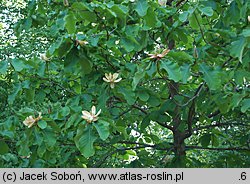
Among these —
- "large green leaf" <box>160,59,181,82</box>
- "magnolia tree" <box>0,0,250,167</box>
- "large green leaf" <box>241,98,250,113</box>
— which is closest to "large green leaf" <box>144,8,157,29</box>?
"magnolia tree" <box>0,0,250,167</box>

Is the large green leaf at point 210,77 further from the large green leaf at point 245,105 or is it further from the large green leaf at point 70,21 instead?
the large green leaf at point 70,21

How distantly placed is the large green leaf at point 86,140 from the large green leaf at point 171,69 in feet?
1.18

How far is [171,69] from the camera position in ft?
5.36

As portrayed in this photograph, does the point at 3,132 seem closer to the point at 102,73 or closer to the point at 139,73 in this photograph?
the point at 102,73

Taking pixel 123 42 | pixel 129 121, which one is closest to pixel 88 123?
pixel 123 42

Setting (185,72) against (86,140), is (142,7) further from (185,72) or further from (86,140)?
(86,140)

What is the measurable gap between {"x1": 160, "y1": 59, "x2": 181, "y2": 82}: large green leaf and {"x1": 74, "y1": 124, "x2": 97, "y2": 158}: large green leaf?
359mm

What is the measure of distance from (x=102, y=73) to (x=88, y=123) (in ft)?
1.97

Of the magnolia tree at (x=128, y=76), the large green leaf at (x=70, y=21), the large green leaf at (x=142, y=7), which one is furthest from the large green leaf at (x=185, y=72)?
the large green leaf at (x=70, y=21)

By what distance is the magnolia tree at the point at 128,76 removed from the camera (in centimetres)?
181

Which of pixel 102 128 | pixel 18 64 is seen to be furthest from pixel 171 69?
pixel 18 64

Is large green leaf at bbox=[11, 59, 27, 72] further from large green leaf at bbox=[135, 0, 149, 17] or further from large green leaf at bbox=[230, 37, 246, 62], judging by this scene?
large green leaf at bbox=[230, 37, 246, 62]

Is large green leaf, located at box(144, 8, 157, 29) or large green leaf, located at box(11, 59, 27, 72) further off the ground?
large green leaf, located at box(144, 8, 157, 29)

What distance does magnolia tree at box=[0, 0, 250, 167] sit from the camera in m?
1.81
